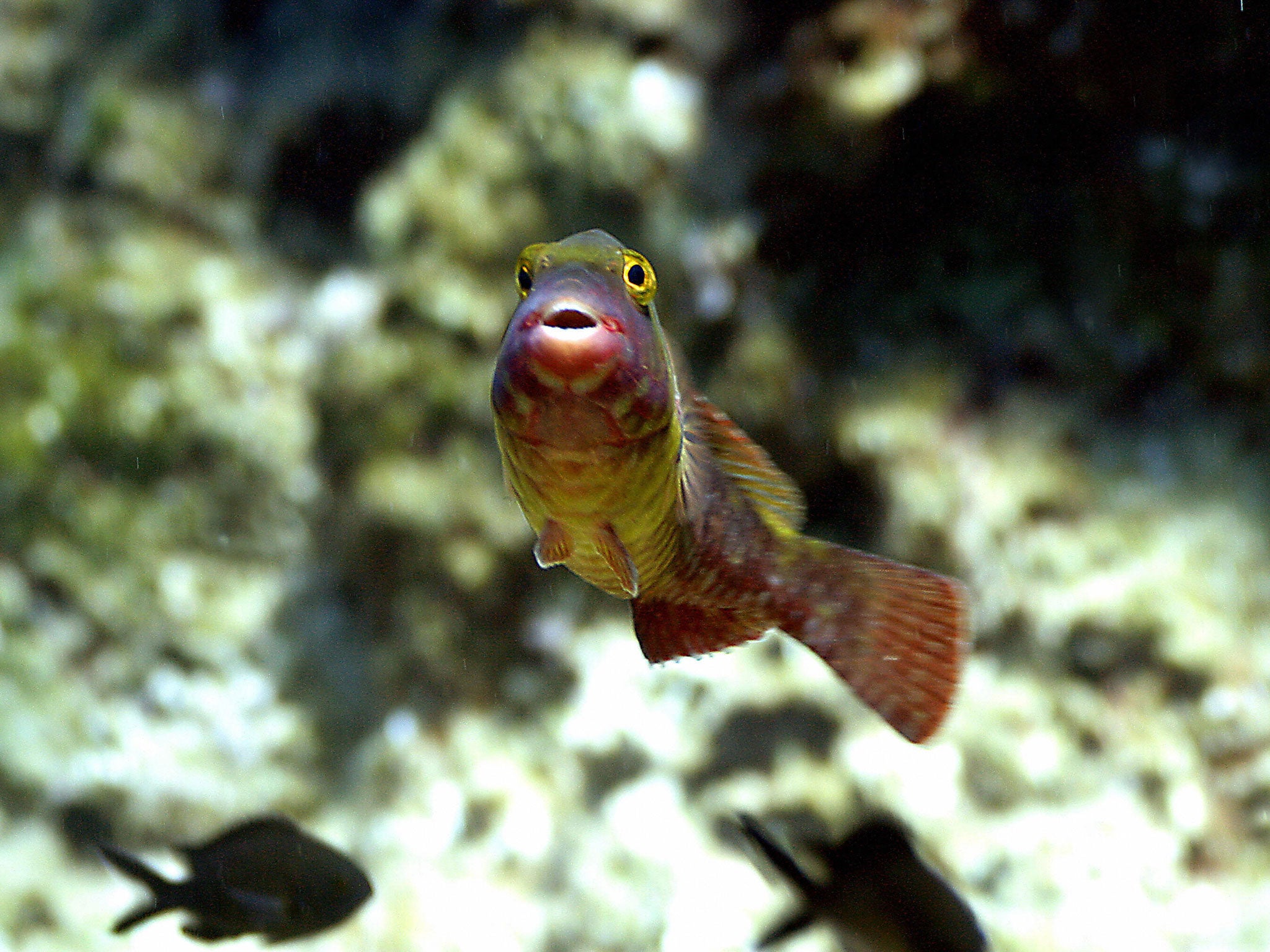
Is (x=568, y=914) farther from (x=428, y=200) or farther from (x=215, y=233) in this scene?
(x=215, y=233)

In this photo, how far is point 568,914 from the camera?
3174mm

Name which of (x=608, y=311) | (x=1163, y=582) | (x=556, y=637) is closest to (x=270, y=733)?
(x=556, y=637)

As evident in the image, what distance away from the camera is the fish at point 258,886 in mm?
2266

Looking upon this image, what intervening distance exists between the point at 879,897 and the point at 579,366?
1.64 metres

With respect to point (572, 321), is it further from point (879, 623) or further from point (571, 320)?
point (879, 623)

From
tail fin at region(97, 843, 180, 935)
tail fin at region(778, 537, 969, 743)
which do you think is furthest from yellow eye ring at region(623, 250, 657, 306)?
tail fin at region(97, 843, 180, 935)

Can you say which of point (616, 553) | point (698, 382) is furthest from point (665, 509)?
point (698, 382)

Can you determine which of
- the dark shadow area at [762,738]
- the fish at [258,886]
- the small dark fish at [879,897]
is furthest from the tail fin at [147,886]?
the dark shadow area at [762,738]

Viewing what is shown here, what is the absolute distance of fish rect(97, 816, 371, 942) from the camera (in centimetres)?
227

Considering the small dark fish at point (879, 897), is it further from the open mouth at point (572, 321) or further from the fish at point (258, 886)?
the open mouth at point (572, 321)

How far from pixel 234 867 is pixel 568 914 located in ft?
4.44

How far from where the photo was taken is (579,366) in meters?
1.12

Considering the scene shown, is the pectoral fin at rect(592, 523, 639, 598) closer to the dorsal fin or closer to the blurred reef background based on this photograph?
the dorsal fin

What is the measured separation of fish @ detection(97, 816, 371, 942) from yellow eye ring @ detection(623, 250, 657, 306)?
192 centimetres
